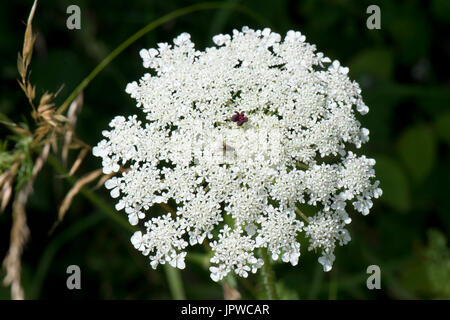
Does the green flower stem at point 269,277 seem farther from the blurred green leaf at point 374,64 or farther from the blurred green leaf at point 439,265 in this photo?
the blurred green leaf at point 374,64

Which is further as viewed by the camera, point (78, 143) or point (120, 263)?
point (120, 263)

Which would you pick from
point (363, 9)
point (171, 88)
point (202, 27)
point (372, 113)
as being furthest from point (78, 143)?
point (363, 9)

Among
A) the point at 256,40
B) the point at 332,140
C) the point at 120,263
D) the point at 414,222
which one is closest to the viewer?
the point at 332,140

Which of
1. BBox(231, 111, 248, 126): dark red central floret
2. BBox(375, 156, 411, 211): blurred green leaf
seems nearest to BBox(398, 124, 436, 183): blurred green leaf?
BBox(375, 156, 411, 211): blurred green leaf

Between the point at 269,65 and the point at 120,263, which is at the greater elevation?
the point at 269,65

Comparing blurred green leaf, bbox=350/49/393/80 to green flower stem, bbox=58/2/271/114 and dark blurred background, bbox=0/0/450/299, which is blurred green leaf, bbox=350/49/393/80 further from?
green flower stem, bbox=58/2/271/114

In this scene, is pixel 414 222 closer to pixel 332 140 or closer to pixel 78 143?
pixel 332 140
